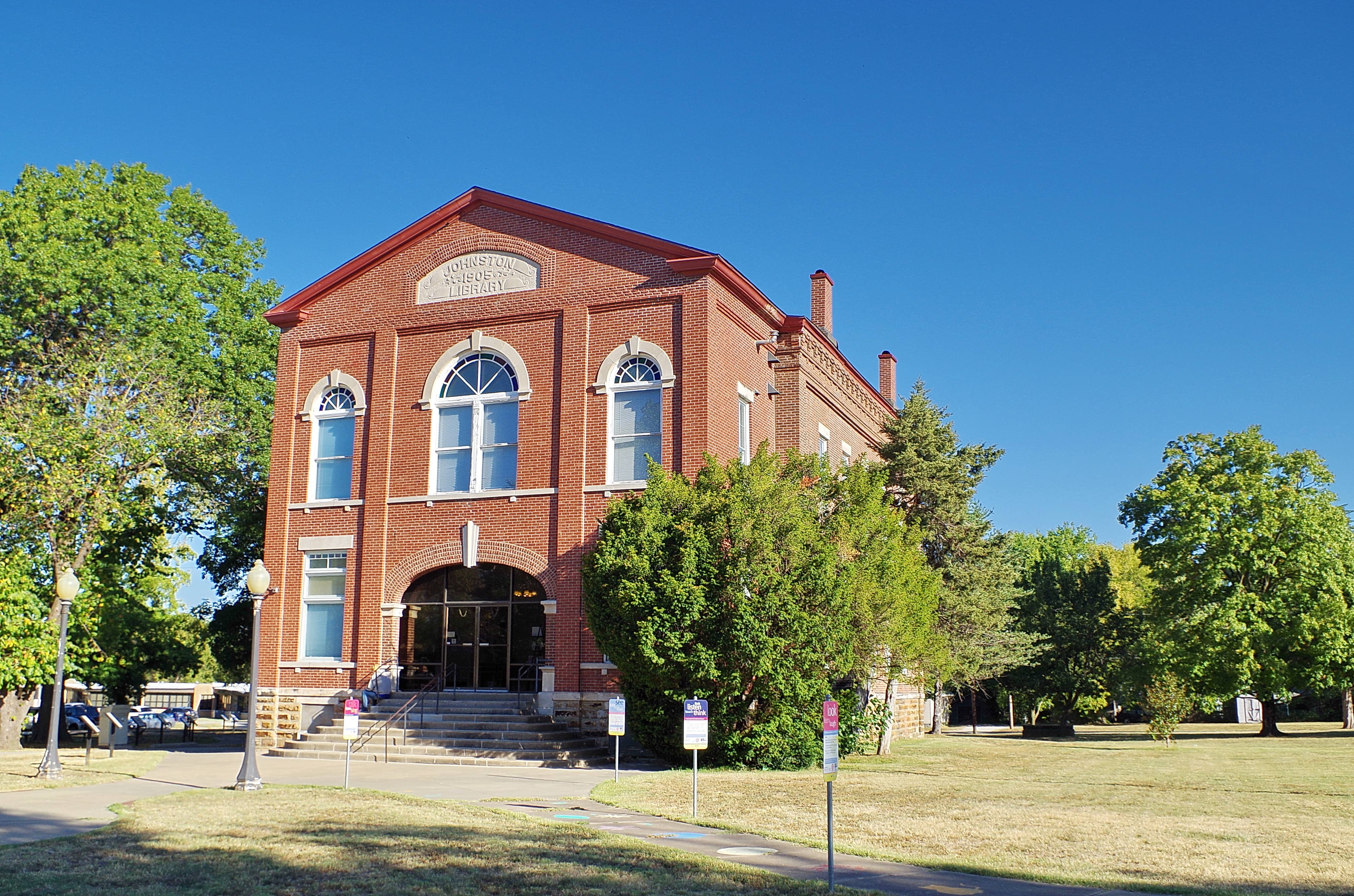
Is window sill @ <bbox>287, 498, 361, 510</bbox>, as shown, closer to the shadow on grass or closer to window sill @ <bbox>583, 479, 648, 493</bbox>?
window sill @ <bbox>583, 479, 648, 493</bbox>

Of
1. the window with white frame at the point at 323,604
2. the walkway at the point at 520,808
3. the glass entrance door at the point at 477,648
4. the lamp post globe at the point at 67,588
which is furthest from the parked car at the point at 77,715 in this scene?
the lamp post globe at the point at 67,588

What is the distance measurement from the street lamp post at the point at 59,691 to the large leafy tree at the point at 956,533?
75.1ft

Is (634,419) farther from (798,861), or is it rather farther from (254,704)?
(798,861)

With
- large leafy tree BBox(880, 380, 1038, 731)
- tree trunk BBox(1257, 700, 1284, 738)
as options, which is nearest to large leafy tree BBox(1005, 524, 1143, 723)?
tree trunk BBox(1257, 700, 1284, 738)

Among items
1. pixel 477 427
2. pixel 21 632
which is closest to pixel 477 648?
pixel 477 427

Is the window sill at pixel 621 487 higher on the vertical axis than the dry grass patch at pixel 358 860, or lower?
higher

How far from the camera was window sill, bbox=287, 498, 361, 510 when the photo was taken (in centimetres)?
2684

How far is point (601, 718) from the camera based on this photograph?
75.6ft

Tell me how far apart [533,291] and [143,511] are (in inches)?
475

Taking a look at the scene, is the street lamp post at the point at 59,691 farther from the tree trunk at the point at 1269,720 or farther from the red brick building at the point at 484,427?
the tree trunk at the point at 1269,720

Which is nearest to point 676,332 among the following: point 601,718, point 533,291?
point 533,291

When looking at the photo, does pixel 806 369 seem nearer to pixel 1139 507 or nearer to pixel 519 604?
pixel 519 604

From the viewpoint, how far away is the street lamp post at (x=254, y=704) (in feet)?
51.8

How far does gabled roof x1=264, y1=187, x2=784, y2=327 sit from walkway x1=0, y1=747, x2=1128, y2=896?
34.9ft
